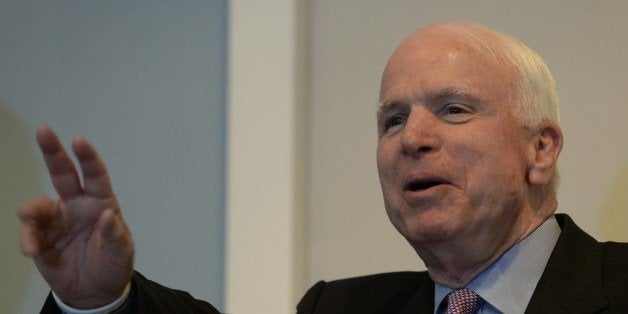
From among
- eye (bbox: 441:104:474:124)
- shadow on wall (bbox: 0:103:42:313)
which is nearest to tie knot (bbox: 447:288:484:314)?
eye (bbox: 441:104:474:124)

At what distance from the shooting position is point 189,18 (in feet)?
9.28

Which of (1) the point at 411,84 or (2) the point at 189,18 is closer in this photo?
(1) the point at 411,84

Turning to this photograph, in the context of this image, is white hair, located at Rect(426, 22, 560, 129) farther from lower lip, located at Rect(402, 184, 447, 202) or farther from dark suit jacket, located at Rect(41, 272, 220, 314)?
dark suit jacket, located at Rect(41, 272, 220, 314)

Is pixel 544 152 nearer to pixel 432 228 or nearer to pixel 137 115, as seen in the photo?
pixel 432 228

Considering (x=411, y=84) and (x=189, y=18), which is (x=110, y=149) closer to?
(x=189, y=18)

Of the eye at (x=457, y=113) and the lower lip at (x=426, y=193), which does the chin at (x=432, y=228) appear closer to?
the lower lip at (x=426, y=193)

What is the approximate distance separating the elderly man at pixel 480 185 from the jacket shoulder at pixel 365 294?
73mm

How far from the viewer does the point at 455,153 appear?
1.93m

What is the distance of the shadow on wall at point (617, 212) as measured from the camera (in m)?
2.53

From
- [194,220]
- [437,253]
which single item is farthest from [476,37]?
[194,220]

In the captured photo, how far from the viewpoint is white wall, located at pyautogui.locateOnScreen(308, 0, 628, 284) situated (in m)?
2.55

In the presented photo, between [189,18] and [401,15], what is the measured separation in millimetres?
606

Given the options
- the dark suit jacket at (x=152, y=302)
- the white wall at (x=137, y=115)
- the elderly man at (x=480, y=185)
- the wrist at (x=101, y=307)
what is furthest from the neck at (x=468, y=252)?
the white wall at (x=137, y=115)

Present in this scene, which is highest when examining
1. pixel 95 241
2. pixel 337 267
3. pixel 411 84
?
pixel 411 84
